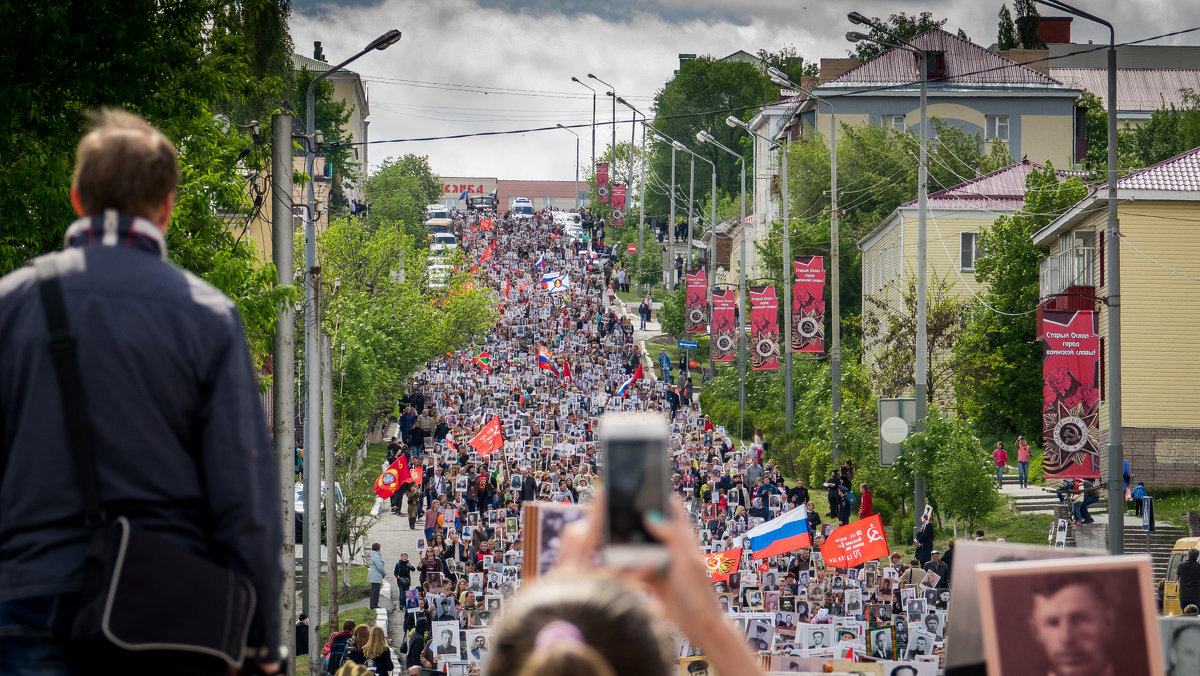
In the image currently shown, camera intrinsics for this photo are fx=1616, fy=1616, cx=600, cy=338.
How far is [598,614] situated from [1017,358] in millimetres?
48150

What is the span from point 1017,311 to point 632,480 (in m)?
49.4

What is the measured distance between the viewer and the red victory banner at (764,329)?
152 ft

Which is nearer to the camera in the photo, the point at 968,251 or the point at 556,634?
the point at 556,634

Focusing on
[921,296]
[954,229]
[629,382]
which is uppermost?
[954,229]

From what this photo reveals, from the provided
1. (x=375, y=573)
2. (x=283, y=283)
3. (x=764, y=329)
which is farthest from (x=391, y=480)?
(x=764, y=329)

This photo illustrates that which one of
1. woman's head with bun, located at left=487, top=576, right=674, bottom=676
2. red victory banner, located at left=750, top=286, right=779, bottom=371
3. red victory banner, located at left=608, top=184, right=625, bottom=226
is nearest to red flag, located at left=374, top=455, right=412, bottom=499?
red victory banner, located at left=750, top=286, right=779, bottom=371

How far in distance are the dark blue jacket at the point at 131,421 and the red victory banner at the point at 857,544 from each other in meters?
19.3

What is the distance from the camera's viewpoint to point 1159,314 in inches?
1588

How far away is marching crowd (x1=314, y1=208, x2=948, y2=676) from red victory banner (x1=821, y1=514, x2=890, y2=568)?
0.80 ft

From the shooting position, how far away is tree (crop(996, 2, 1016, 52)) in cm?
9625

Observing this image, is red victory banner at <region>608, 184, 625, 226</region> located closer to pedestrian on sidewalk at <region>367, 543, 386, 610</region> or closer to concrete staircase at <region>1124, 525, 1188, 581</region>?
concrete staircase at <region>1124, 525, 1188, 581</region>

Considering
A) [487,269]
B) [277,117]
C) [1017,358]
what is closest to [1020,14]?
[487,269]

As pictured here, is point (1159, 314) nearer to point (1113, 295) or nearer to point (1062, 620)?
point (1113, 295)

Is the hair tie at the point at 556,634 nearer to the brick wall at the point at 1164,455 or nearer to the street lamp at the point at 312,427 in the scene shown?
the street lamp at the point at 312,427
